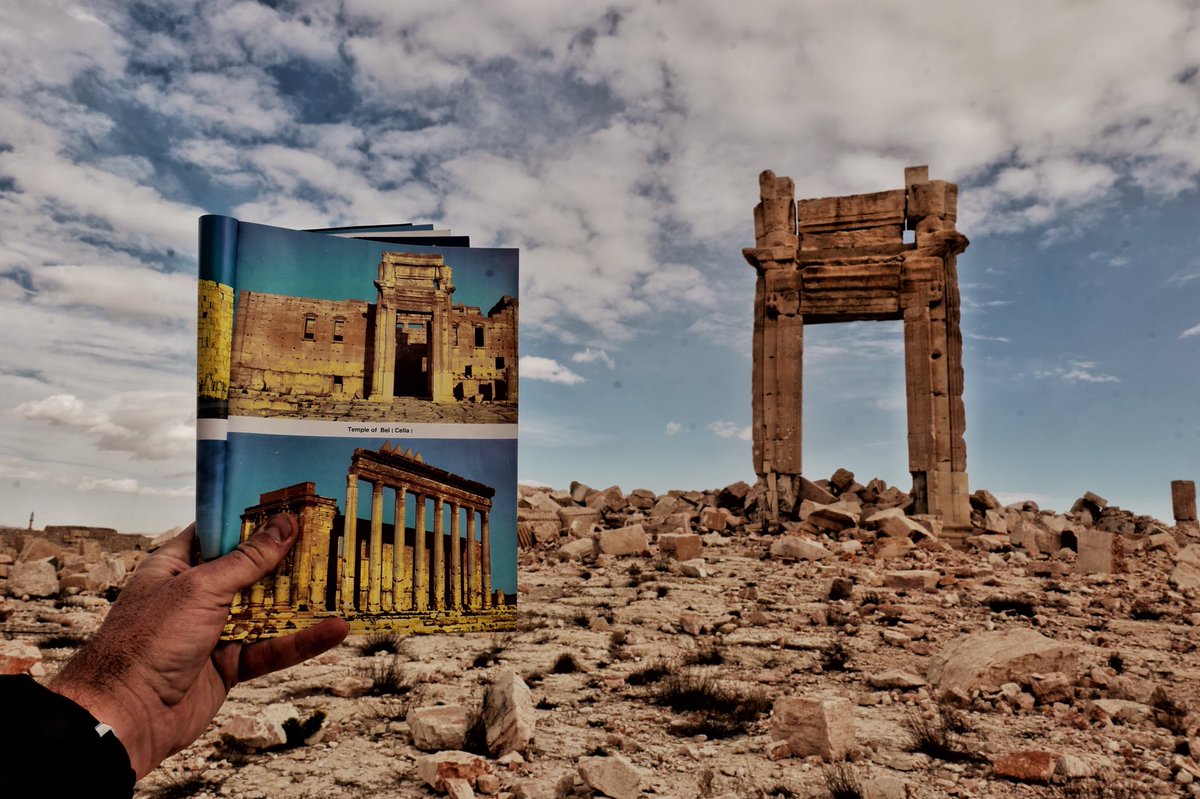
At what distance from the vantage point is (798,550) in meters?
11.7

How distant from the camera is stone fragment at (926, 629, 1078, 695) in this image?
5.45 metres

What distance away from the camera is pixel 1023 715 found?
16.8ft

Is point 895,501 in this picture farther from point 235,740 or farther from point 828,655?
point 235,740

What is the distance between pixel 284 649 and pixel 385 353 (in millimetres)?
1062

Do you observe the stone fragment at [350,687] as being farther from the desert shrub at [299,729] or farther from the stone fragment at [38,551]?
the stone fragment at [38,551]

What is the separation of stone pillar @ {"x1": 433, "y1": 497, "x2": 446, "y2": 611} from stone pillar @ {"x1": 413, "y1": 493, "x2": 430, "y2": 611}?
0.03 metres

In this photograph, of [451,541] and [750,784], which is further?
[750,784]

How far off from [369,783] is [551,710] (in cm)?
143

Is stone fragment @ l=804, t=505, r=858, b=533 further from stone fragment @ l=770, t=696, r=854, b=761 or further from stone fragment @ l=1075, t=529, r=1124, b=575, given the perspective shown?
stone fragment @ l=770, t=696, r=854, b=761

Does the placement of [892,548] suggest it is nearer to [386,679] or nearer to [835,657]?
[835,657]

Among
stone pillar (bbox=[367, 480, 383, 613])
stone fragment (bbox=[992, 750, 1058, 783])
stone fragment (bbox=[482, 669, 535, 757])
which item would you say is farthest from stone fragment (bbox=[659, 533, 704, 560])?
stone pillar (bbox=[367, 480, 383, 613])

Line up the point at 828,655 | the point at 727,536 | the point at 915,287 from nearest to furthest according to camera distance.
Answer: the point at 828,655 < the point at 727,536 < the point at 915,287

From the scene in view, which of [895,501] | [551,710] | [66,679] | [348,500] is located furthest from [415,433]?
[895,501]

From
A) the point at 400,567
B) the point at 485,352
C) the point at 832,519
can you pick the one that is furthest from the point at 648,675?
the point at 832,519
